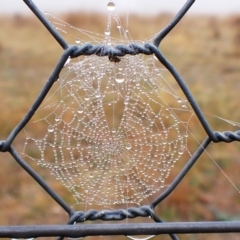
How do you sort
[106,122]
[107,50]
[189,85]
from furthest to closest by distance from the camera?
1. [189,85]
2. [106,122]
3. [107,50]

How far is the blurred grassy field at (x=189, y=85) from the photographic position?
1097mm

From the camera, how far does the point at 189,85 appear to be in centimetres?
173

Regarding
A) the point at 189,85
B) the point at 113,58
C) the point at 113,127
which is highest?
the point at 113,58

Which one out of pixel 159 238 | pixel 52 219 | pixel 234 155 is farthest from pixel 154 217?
pixel 234 155

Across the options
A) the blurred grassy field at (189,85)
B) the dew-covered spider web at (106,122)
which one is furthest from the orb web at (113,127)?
the blurred grassy field at (189,85)

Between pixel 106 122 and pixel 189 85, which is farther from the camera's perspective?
pixel 189 85

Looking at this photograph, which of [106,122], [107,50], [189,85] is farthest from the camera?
[189,85]

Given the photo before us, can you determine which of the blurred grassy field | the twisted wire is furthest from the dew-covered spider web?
the blurred grassy field

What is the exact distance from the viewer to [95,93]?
485 mm

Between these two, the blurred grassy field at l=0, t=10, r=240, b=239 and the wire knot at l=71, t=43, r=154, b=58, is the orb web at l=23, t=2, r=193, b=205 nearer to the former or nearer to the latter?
the wire knot at l=71, t=43, r=154, b=58

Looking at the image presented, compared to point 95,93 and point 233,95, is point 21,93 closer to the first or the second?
point 233,95

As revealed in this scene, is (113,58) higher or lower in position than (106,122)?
higher

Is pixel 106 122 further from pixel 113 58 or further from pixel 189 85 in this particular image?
pixel 189 85

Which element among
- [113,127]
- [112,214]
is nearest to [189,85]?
[113,127]
